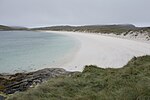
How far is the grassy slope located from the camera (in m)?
7.68

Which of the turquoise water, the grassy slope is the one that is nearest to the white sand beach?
the turquoise water

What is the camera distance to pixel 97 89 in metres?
8.80

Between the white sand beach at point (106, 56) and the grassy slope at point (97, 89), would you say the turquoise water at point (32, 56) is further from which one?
the grassy slope at point (97, 89)

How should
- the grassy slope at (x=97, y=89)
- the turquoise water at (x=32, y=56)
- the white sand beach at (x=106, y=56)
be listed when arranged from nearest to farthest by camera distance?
the grassy slope at (x=97, y=89), the white sand beach at (x=106, y=56), the turquoise water at (x=32, y=56)

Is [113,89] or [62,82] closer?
[113,89]

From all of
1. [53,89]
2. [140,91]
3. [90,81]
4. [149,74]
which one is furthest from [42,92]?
[149,74]

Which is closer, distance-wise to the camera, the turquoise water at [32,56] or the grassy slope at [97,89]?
the grassy slope at [97,89]

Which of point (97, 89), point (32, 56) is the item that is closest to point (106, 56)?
point (32, 56)

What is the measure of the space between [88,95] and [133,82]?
76.6 inches

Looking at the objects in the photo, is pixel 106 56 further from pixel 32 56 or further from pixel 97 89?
pixel 97 89

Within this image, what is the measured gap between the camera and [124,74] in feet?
33.7

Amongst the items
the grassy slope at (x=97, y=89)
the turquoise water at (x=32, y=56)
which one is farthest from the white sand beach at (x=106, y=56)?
the grassy slope at (x=97, y=89)

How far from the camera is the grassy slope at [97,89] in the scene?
7.68m

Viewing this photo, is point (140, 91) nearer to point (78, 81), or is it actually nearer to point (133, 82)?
point (133, 82)
